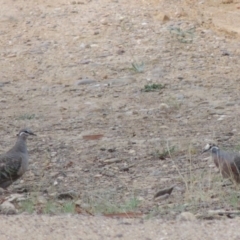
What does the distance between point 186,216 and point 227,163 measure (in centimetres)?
149

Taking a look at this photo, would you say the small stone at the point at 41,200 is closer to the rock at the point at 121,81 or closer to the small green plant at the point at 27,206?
the small green plant at the point at 27,206

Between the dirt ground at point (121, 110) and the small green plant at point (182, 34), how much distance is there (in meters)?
0.02

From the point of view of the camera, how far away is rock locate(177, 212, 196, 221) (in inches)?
250

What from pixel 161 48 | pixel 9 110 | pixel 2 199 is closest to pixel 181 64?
pixel 161 48

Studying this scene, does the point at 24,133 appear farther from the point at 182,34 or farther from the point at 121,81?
the point at 182,34

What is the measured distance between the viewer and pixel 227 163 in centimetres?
786

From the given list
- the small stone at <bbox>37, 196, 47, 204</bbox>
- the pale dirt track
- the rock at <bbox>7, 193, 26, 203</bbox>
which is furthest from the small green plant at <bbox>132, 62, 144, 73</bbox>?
the pale dirt track

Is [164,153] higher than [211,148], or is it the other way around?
[211,148]

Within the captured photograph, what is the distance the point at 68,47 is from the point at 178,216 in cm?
633

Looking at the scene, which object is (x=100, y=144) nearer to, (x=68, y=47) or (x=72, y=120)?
(x=72, y=120)

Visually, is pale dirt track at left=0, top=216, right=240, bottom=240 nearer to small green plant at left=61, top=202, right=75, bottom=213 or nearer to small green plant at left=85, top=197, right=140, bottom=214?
small green plant at left=61, top=202, right=75, bottom=213

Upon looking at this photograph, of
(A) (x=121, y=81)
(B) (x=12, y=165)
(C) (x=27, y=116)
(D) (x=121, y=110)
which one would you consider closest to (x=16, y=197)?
(B) (x=12, y=165)

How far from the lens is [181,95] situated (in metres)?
10.5

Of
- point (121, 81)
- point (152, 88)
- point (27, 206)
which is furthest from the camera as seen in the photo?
point (121, 81)
